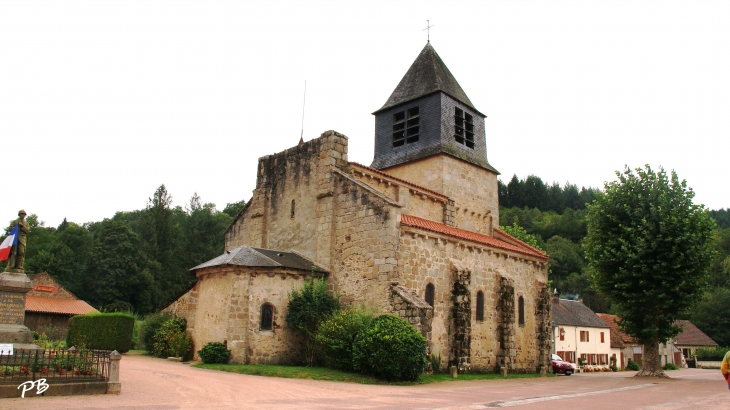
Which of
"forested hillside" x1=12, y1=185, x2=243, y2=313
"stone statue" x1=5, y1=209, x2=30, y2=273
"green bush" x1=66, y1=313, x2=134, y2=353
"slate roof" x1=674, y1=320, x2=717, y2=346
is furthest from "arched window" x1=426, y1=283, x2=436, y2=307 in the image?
"slate roof" x1=674, y1=320, x2=717, y2=346

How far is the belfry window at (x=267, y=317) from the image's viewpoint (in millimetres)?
22047

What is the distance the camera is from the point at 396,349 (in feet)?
60.2

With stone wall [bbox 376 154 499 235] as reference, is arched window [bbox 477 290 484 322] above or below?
below

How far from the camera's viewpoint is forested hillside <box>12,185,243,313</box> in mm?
60250

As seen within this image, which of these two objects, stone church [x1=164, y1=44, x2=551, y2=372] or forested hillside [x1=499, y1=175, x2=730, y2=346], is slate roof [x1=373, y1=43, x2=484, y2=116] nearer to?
stone church [x1=164, y1=44, x2=551, y2=372]

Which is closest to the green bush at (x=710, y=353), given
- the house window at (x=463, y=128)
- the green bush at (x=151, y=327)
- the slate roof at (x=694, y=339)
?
the slate roof at (x=694, y=339)

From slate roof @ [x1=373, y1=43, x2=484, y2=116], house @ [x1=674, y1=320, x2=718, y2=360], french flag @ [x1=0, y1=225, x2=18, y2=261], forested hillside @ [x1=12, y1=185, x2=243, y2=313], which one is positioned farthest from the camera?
house @ [x1=674, y1=320, x2=718, y2=360]

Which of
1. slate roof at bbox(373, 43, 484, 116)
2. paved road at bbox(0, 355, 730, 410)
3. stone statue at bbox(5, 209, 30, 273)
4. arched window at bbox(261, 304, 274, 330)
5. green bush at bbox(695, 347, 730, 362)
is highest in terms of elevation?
slate roof at bbox(373, 43, 484, 116)

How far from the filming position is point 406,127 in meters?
33.0

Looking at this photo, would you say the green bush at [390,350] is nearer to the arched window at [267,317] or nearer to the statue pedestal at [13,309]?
the arched window at [267,317]

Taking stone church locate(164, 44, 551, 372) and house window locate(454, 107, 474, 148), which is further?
house window locate(454, 107, 474, 148)

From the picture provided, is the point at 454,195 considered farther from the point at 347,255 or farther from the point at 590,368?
the point at 590,368

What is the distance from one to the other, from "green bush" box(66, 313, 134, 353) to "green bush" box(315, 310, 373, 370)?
13.3 meters

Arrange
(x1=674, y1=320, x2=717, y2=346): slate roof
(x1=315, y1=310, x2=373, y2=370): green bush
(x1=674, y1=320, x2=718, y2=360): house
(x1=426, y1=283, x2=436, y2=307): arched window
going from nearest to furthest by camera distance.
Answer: (x1=315, y1=310, x2=373, y2=370): green bush
(x1=426, y1=283, x2=436, y2=307): arched window
(x1=674, y1=320, x2=718, y2=360): house
(x1=674, y1=320, x2=717, y2=346): slate roof
